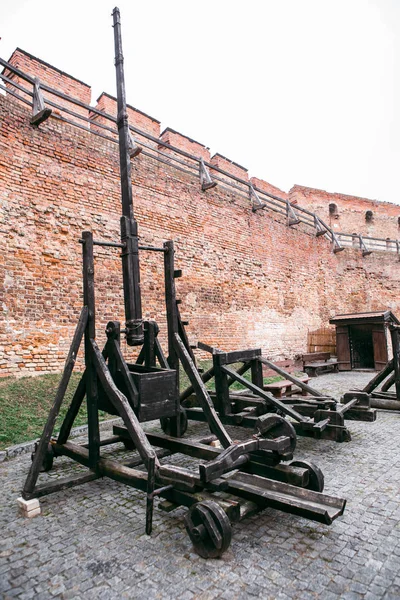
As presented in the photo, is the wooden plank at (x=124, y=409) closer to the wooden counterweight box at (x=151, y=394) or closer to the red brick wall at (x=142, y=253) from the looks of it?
the wooden counterweight box at (x=151, y=394)

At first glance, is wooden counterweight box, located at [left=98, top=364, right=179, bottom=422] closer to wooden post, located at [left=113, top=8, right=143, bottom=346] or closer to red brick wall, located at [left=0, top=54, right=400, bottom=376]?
wooden post, located at [left=113, top=8, right=143, bottom=346]

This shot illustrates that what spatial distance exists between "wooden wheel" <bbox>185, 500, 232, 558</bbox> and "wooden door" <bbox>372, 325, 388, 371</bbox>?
11103 millimetres

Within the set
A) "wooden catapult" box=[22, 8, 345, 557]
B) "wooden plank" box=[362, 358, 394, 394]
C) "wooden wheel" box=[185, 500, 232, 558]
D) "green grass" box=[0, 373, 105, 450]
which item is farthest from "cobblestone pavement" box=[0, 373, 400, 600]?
"wooden plank" box=[362, 358, 394, 394]

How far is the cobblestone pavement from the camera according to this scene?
6.77 ft

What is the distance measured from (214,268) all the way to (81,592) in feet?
34.7

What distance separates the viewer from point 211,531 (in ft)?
7.55

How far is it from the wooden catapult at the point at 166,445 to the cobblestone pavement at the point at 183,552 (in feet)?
0.54

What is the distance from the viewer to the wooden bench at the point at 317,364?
11.6 metres

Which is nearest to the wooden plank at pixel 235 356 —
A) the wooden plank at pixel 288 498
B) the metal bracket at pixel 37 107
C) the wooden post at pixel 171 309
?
the wooden post at pixel 171 309

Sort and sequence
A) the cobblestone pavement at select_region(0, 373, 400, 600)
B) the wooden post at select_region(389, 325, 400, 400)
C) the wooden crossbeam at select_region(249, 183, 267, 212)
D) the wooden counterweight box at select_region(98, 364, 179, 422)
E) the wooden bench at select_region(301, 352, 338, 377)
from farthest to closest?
the wooden crossbeam at select_region(249, 183, 267, 212) → the wooden bench at select_region(301, 352, 338, 377) → the wooden post at select_region(389, 325, 400, 400) → the wooden counterweight box at select_region(98, 364, 179, 422) → the cobblestone pavement at select_region(0, 373, 400, 600)

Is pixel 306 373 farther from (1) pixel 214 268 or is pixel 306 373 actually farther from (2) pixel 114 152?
(2) pixel 114 152

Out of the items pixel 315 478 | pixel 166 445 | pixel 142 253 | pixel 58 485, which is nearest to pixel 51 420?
pixel 58 485

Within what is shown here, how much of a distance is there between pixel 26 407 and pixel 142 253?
5.25m

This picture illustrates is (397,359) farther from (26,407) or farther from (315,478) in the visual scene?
(26,407)
